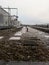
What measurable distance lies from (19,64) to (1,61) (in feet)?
2.01

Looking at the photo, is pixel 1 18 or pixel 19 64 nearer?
pixel 19 64

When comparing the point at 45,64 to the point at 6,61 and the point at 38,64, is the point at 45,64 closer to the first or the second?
the point at 38,64

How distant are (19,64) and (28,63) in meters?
0.29

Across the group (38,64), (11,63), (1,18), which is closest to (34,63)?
(38,64)

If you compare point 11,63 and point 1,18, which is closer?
point 11,63

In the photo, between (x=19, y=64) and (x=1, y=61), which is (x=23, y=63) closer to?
(x=19, y=64)

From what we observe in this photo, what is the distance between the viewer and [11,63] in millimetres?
5926

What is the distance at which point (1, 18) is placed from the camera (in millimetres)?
85375

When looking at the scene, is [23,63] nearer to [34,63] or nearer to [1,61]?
[34,63]

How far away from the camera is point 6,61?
6.20 meters

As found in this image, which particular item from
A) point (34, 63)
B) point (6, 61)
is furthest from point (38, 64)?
point (6, 61)

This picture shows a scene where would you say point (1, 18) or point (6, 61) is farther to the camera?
point (1, 18)

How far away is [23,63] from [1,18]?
80286 mm

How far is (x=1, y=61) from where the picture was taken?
6152 mm
